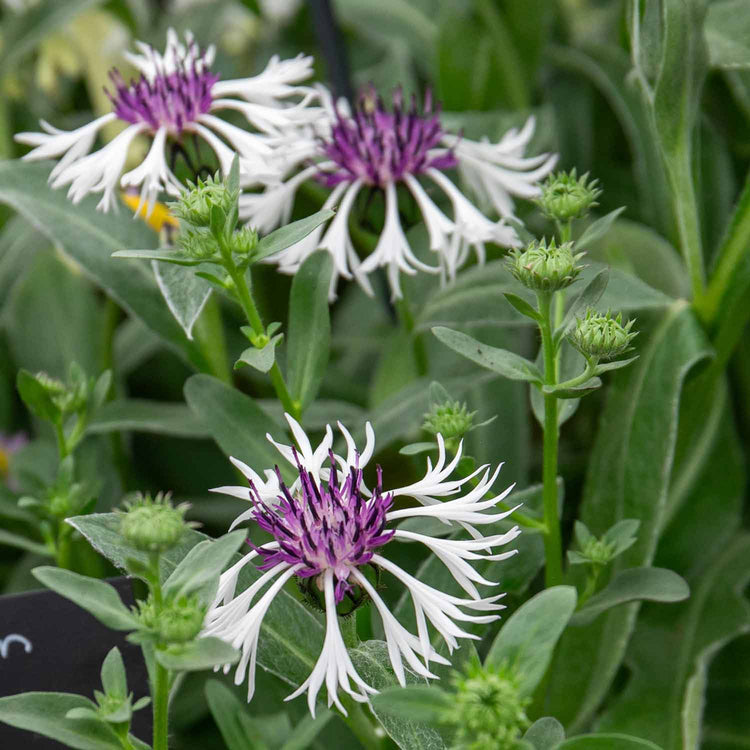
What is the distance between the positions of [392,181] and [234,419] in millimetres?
168

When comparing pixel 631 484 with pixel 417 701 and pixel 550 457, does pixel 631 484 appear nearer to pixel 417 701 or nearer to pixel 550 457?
pixel 550 457

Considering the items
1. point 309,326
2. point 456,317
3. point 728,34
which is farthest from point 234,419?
point 728,34

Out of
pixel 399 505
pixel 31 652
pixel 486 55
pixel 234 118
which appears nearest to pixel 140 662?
pixel 31 652

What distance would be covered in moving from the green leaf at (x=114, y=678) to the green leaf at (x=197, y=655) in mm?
54

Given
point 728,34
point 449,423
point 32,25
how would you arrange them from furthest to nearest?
point 32,25, point 728,34, point 449,423

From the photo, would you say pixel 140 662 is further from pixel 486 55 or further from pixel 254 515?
pixel 486 55

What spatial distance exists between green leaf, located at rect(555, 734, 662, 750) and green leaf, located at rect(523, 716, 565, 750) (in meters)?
0.02

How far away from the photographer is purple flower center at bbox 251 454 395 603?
35 centimetres

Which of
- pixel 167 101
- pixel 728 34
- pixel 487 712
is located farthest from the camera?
pixel 728 34

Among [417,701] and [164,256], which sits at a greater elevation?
[164,256]

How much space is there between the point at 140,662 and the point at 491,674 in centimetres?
19

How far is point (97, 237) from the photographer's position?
57cm

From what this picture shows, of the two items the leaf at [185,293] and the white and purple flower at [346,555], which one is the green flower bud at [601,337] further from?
the leaf at [185,293]

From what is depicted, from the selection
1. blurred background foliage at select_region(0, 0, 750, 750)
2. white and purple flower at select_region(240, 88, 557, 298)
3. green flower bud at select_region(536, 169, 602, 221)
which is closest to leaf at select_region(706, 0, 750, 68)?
blurred background foliage at select_region(0, 0, 750, 750)
